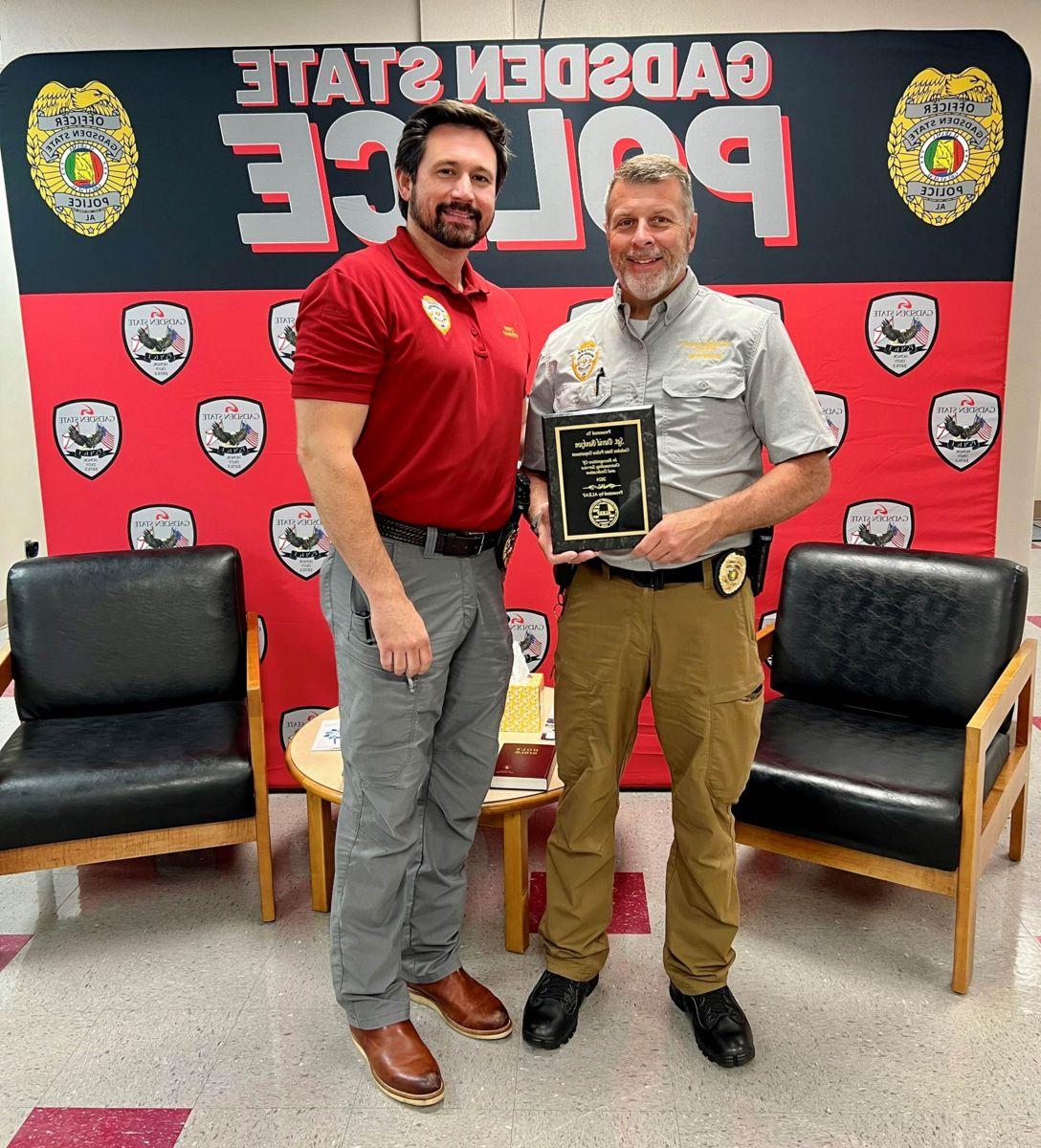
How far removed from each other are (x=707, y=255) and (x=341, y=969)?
7.88 ft

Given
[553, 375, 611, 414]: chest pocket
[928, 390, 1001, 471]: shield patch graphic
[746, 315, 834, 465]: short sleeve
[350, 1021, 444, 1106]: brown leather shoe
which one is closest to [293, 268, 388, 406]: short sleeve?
[553, 375, 611, 414]: chest pocket

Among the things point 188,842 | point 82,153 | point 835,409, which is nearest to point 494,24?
point 82,153

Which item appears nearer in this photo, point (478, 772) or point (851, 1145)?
point (851, 1145)

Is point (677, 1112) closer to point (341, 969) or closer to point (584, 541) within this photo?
point (341, 969)

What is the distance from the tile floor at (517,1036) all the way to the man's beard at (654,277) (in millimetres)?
1653

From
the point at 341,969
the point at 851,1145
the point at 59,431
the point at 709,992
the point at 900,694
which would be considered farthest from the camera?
the point at 59,431

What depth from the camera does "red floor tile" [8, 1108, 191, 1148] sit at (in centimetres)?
188

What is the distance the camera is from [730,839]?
213 cm

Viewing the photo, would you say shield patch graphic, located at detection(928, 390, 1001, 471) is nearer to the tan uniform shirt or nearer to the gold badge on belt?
the tan uniform shirt

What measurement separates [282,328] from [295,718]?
1.40 metres

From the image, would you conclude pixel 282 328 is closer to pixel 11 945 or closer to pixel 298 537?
pixel 298 537

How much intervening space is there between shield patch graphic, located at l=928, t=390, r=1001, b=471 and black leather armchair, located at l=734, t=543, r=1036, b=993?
548 millimetres

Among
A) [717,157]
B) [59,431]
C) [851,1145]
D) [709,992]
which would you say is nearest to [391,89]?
[717,157]

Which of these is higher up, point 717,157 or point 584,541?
point 717,157
